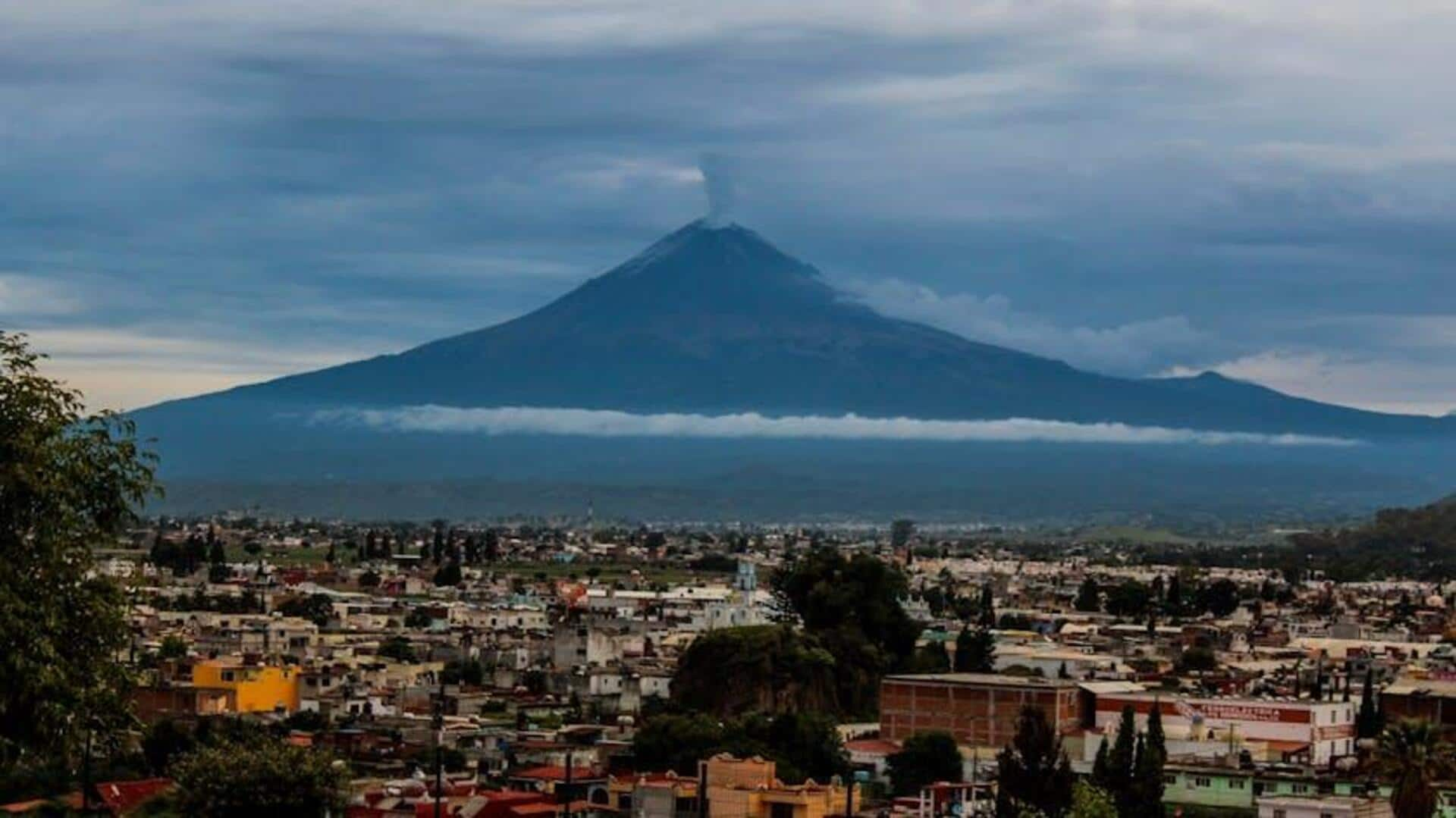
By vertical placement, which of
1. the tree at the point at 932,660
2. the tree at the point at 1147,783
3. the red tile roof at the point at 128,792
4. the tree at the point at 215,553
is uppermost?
the tree at the point at 215,553

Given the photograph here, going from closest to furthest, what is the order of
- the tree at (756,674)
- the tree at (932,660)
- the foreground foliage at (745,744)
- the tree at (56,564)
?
the tree at (56,564) < the foreground foliage at (745,744) < the tree at (756,674) < the tree at (932,660)

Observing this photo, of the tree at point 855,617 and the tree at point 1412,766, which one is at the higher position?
the tree at point 855,617

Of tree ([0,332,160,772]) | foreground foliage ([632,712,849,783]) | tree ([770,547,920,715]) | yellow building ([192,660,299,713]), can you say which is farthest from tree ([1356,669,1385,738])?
tree ([0,332,160,772])

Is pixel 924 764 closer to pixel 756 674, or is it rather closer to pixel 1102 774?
pixel 1102 774

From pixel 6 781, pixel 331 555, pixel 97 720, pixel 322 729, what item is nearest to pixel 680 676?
pixel 322 729

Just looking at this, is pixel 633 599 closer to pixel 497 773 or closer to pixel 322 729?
pixel 322 729

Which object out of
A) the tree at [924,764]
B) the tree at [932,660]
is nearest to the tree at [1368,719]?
the tree at [924,764]

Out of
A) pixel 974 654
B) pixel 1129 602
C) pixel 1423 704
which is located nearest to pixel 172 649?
pixel 974 654

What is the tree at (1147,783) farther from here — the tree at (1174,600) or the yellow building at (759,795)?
the tree at (1174,600)
